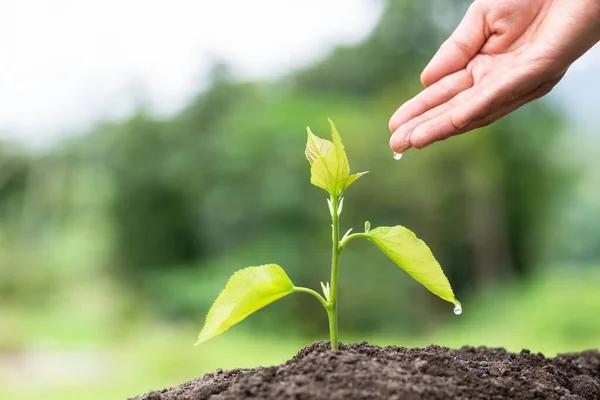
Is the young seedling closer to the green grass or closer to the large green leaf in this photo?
the large green leaf

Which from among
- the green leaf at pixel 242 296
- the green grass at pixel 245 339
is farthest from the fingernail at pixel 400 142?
the green grass at pixel 245 339

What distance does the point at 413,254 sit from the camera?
0.97m

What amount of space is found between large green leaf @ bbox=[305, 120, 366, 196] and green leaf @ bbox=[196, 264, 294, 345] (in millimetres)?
161

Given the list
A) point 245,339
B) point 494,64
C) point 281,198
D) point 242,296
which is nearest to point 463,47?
point 494,64

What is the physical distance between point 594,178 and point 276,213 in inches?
113

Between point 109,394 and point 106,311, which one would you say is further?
point 106,311

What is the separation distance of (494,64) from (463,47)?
3.9 inches

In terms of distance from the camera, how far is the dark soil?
854mm

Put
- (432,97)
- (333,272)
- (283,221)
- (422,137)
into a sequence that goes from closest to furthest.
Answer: (333,272) → (422,137) → (432,97) → (283,221)

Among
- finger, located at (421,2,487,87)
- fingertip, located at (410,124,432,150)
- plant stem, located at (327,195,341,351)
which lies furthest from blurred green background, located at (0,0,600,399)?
plant stem, located at (327,195,341,351)

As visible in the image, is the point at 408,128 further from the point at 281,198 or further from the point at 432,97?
the point at 281,198

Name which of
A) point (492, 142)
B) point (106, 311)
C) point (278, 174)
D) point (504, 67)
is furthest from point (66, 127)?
Answer: point (504, 67)

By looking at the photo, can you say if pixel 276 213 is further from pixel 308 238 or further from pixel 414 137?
pixel 414 137

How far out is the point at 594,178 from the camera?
534cm
